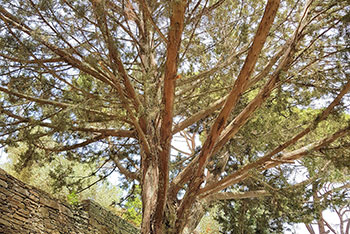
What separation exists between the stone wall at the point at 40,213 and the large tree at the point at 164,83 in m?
0.57

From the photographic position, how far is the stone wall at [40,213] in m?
4.87

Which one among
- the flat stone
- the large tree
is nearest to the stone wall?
the flat stone

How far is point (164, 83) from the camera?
3553 mm

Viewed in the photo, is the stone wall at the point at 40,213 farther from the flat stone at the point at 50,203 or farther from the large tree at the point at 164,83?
the large tree at the point at 164,83

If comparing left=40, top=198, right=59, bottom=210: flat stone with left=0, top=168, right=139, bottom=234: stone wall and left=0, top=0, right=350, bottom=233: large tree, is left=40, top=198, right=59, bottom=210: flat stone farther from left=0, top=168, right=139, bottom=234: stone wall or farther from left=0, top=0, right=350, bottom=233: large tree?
left=0, top=0, right=350, bottom=233: large tree

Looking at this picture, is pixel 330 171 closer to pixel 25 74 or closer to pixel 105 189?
pixel 25 74

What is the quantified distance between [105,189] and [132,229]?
19.1ft

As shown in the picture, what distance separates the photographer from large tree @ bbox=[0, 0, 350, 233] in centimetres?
357

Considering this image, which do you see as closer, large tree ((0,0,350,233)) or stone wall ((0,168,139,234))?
large tree ((0,0,350,233))

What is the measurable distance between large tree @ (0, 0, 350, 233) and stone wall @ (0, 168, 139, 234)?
1.88 ft

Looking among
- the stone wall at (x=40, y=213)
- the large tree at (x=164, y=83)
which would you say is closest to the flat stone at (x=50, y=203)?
the stone wall at (x=40, y=213)

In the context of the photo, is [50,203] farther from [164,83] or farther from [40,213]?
[164,83]

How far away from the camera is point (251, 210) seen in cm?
708

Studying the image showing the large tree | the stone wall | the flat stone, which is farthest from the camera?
the flat stone
